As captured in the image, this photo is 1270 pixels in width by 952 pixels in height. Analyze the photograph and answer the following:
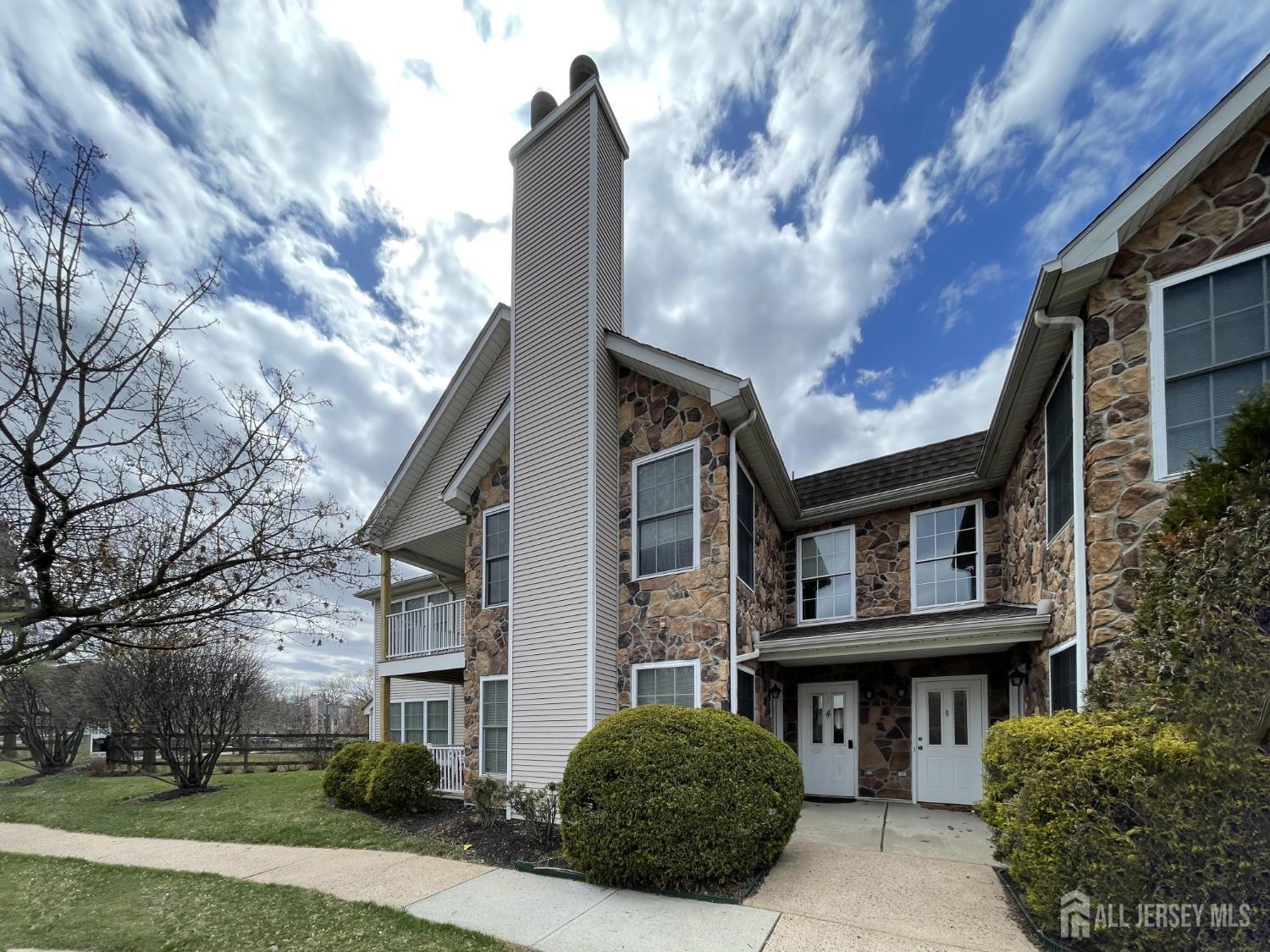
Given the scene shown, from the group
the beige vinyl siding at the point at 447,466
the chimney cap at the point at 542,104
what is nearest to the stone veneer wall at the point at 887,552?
the beige vinyl siding at the point at 447,466

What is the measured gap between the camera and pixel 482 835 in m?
8.20

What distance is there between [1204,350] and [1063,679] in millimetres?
3549

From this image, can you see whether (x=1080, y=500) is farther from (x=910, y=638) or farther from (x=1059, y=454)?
(x=910, y=638)

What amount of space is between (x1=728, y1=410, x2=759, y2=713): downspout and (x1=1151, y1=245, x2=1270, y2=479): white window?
4.34m

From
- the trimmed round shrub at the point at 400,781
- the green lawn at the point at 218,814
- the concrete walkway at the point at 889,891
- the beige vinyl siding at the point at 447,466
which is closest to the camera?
the concrete walkway at the point at 889,891

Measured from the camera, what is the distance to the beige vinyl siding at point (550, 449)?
891 cm

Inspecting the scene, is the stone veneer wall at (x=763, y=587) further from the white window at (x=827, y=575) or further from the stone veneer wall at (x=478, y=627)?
the stone veneer wall at (x=478, y=627)

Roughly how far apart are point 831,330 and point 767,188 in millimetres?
4189

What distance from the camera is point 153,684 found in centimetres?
1331

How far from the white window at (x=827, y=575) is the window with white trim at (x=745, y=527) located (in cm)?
237

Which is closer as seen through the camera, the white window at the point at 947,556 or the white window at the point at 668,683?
the white window at the point at 668,683

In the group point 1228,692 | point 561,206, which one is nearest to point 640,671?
point 1228,692

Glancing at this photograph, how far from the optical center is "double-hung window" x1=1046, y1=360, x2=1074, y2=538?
6422 mm

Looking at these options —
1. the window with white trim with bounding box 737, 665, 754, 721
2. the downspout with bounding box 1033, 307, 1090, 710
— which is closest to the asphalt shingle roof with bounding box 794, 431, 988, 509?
the window with white trim with bounding box 737, 665, 754, 721
